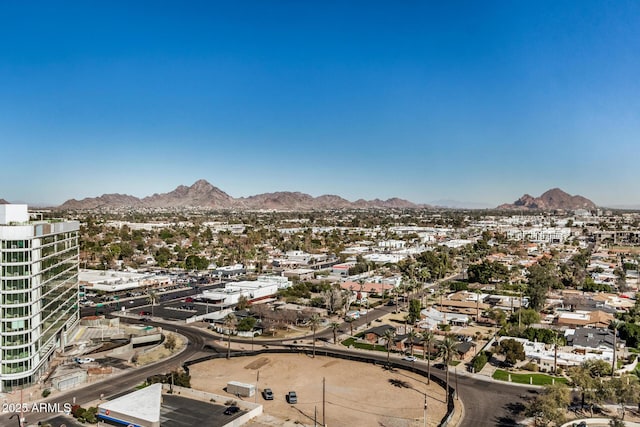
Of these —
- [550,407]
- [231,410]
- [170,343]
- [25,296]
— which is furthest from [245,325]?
[550,407]

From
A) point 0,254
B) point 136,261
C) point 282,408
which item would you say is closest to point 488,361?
point 282,408

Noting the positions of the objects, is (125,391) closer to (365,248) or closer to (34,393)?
(34,393)

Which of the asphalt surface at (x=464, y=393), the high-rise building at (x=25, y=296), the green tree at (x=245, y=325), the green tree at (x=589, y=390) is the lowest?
the asphalt surface at (x=464, y=393)

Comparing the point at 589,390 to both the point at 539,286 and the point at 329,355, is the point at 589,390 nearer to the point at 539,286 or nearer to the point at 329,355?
the point at 329,355

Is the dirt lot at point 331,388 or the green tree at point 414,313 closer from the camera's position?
the dirt lot at point 331,388

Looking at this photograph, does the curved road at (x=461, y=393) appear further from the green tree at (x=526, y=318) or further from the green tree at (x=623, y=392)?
the green tree at (x=526, y=318)

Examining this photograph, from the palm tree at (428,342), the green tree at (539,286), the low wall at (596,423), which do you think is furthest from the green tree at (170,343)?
the green tree at (539,286)
